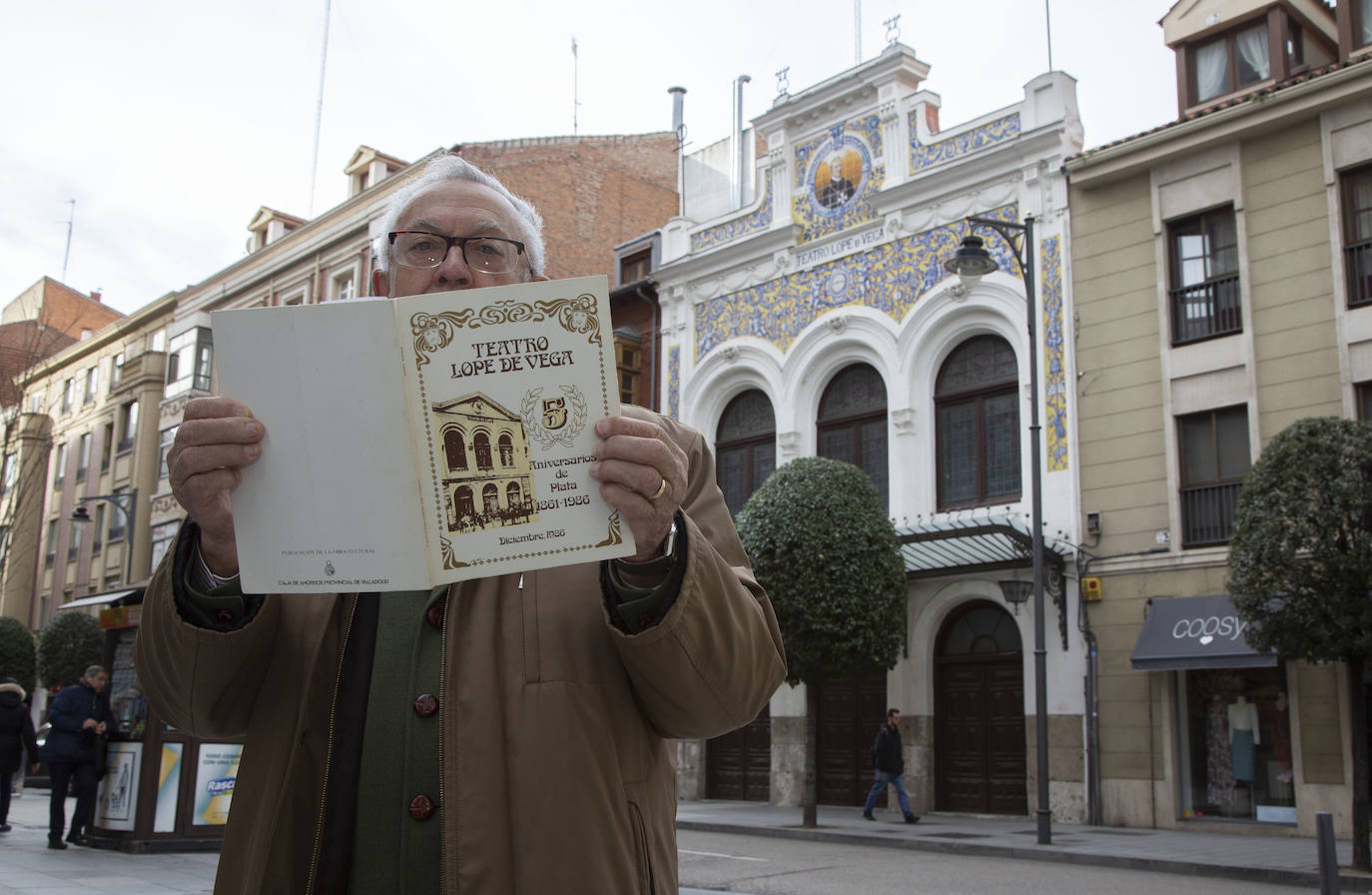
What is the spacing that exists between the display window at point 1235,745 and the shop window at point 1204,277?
4961 millimetres

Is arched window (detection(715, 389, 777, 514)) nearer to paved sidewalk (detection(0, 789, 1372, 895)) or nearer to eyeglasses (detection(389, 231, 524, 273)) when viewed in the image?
paved sidewalk (detection(0, 789, 1372, 895))

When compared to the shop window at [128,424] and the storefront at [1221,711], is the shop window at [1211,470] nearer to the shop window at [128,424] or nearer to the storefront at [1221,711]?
the storefront at [1221,711]

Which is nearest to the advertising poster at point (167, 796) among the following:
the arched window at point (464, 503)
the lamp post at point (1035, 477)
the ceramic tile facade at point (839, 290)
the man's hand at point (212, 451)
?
the lamp post at point (1035, 477)

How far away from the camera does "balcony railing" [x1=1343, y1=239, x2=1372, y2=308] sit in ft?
53.7

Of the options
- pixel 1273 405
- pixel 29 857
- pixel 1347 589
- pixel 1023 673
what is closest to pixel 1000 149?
pixel 1273 405

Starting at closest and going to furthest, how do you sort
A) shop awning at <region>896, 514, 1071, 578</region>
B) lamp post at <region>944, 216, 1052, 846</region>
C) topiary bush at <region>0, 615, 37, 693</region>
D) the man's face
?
the man's face, lamp post at <region>944, 216, 1052, 846</region>, shop awning at <region>896, 514, 1071, 578</region>, topiary bush at <region>0, 615, 37, 693</region>

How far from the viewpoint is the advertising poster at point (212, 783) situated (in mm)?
11977

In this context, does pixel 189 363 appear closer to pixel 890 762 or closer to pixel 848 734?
pixel 848 734

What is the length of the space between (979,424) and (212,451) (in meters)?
19.6

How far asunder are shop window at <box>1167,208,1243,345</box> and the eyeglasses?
1721 cm

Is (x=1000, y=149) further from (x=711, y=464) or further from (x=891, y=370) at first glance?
(x=711, y=464)

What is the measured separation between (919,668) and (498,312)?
1941 cm

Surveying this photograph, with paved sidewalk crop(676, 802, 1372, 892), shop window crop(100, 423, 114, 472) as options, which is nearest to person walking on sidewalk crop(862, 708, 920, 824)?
paved sidewalk crop(676, 802, 1372, 892)

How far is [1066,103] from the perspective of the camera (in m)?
19.8
